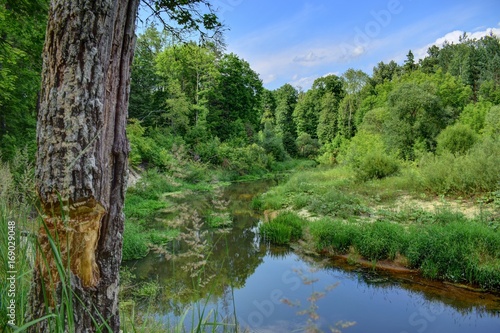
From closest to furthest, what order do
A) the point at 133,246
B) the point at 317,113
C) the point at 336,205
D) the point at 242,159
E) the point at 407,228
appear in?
the point at 133,246 < the point at 407,228 < the point at 336,205 < the point at 242,159 < the point at 317,113

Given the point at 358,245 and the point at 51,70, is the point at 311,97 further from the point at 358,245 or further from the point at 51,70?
the point at 51,70

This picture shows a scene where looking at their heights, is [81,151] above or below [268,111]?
below

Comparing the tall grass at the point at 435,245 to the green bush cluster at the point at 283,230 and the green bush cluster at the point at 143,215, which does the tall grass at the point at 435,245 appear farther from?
the green bush cluster at the point at 143,215

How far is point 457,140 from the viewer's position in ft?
50.1

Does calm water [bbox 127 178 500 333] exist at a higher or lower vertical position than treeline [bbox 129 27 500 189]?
→ lower

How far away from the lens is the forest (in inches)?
221

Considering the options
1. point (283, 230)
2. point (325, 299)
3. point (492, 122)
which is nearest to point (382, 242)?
point (325, 299)

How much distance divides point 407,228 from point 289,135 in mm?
30037

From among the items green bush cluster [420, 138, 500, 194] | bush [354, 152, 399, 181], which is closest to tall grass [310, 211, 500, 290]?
green bush cluster [420, 138, 500, 194]

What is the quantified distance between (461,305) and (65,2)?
6688 mm

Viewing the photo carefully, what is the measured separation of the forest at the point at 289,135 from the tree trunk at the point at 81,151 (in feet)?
1.09

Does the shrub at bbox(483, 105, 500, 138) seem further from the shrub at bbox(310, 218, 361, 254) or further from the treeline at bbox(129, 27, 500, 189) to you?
the shrub at bbox(310, 218, 361, 254)

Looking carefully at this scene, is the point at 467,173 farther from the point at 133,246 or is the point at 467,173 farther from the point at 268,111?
the point at 268,111

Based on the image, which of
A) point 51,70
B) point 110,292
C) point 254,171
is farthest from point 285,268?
point 254,171
